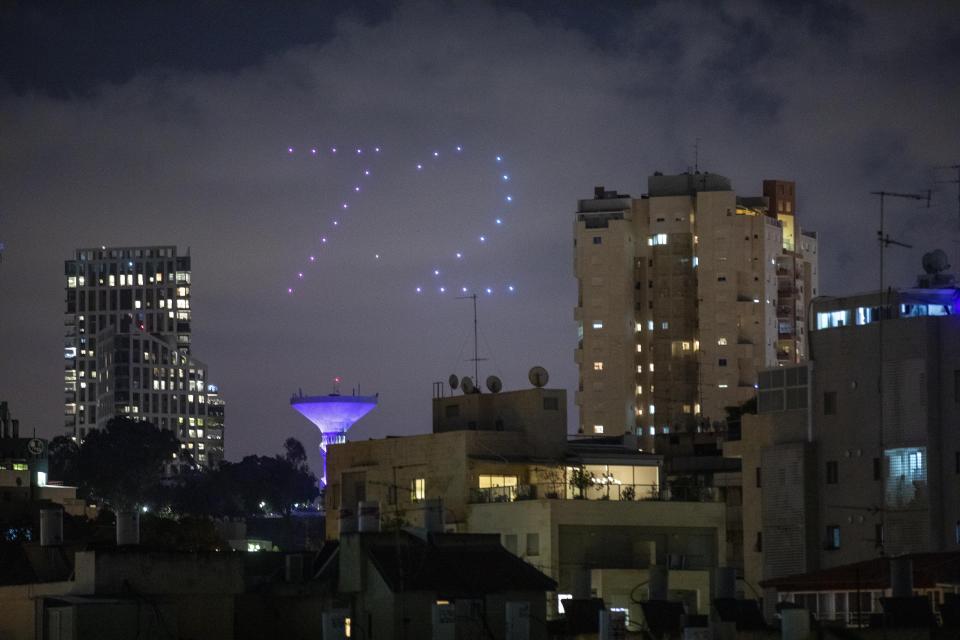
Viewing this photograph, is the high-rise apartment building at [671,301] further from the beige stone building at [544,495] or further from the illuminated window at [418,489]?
the illuminated window at [418,489]

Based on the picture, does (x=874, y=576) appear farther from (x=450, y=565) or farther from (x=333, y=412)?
(x=333, y=412)

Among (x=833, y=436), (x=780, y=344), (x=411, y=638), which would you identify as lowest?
(x=411, y=638)

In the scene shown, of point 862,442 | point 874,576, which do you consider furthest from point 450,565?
point 862,442

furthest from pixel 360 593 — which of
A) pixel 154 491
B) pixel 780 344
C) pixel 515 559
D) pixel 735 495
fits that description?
pixel 154 491

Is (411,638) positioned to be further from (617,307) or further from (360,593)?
(617,307)

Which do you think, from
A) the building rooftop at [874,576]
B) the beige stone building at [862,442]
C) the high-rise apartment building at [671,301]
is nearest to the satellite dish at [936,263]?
the beige stone building at [862,442]

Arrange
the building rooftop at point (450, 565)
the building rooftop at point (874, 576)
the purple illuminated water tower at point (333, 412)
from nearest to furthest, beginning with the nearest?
1. the building rooftop at point (874, 576)
2. the building rooftop at point (450, 565)
3. the purple illuminated water tower at point (333, 412)
